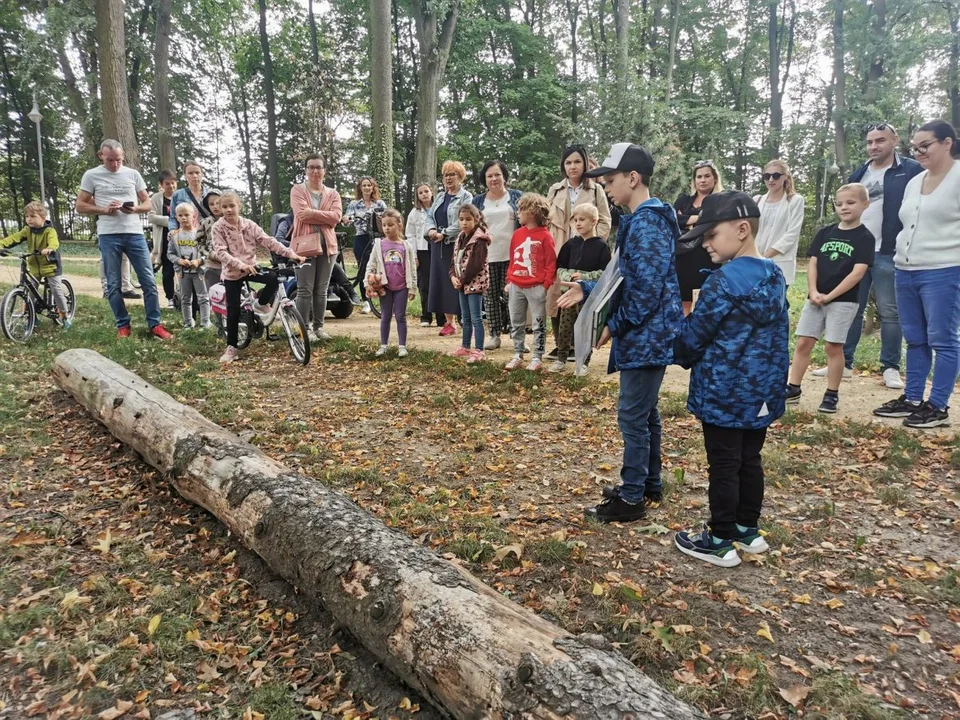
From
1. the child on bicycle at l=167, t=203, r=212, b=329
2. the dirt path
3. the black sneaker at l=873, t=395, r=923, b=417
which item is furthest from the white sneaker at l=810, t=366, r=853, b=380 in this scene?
the child on bicycle at l=167, t=203, r=212, b=329

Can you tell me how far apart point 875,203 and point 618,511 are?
4.18 m

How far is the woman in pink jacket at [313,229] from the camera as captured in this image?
7.80 m

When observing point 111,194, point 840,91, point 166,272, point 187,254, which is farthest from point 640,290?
point 840,91

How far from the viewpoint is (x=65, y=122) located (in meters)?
32.2

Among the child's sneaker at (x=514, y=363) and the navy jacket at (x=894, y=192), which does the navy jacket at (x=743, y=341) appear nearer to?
the navy jacket at (x=894, y=192)

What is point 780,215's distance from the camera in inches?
241

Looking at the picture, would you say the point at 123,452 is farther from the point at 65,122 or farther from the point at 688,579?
the point at 65,122

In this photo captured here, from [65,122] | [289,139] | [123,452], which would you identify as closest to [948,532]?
[123,452]

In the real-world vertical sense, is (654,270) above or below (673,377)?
above

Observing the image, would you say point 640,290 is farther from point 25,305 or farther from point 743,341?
point 25,305

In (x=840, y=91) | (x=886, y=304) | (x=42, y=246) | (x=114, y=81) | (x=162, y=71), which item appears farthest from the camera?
(x=840, y=91)

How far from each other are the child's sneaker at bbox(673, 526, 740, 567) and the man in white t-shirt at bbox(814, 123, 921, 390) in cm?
378

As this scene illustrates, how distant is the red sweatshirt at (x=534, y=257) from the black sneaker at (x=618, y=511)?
10.3 ft

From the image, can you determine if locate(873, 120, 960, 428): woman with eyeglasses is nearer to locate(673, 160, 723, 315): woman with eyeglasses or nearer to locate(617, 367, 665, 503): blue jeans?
locate(673, 160, 723, 315): woman with eyeglasses
